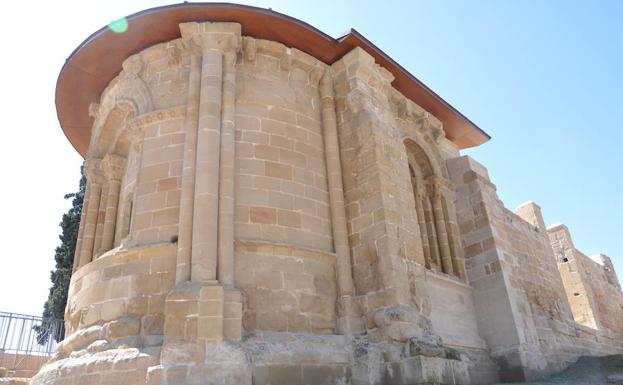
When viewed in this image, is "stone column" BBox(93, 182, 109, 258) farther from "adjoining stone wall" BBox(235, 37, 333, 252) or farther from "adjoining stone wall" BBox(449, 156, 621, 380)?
"adjoining stone wall" BBox(449, 156, 621, 380)

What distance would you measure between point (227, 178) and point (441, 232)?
5.06 metres

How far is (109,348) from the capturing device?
638cm

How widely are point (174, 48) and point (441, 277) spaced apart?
20.3 ft

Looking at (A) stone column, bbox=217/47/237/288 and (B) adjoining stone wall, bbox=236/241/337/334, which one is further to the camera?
(B) adjoining stone wall, bbox=236/241/337/334

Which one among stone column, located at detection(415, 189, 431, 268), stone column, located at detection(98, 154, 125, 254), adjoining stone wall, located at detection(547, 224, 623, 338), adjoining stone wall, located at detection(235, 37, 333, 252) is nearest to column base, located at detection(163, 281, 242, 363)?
adjoining stone wall, located at detection(235, 37, 333, 252)

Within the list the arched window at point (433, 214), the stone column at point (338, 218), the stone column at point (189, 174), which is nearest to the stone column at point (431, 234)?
the arched window at point (433, 214)

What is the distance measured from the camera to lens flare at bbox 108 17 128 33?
27.4ft

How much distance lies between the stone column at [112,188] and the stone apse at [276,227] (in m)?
0.04

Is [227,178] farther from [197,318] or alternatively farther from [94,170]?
[94,170]

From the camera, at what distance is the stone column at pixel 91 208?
8938mm

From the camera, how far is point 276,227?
24.4ft

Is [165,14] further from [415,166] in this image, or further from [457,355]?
[457,355]

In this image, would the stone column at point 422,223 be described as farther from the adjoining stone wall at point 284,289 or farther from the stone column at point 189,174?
the stone column at point 189,174

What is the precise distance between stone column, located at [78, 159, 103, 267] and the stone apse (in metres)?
0.04
